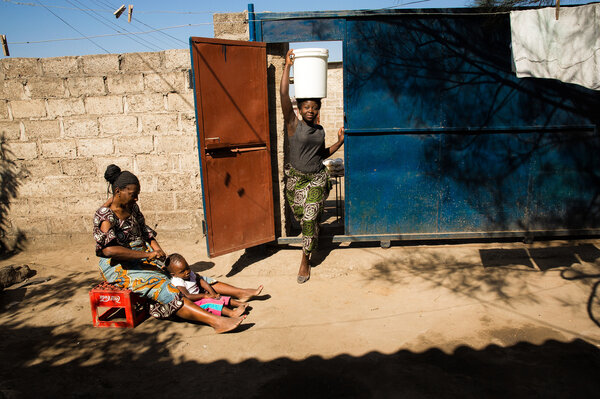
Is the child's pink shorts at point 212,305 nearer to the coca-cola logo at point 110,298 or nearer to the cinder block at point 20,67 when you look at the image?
the coca-cola logo at point 110,298

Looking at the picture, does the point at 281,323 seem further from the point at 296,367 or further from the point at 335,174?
the point at 335,174

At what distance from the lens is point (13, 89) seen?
5.61 metres

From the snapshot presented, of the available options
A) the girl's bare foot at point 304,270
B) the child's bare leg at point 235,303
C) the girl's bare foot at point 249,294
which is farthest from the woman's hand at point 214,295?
the girl's bare foot at point 304,270

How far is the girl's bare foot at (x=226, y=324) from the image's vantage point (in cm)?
345

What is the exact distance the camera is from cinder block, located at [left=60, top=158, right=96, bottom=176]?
5.69 m

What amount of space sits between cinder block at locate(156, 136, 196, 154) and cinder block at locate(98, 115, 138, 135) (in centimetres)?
35

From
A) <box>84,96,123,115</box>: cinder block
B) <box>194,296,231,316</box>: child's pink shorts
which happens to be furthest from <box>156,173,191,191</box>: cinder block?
<box>194,296,231,316</box>: child's pink shorts

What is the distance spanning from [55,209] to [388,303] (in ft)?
15.0

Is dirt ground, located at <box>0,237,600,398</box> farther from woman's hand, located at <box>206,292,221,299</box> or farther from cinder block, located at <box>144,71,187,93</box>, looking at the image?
cinder block, located at <box>144,71,187,93</box>

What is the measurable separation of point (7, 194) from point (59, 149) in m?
0.99

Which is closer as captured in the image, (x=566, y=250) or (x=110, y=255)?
(x=110, y=255)

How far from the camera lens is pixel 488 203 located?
4.95m

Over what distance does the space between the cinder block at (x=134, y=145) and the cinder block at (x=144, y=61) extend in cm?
86

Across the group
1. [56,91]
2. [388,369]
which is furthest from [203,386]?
[56,91]
